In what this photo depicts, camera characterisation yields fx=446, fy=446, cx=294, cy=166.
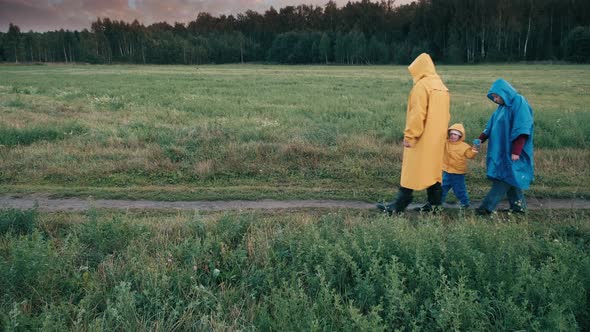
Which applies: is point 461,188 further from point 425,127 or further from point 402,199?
point 425,127

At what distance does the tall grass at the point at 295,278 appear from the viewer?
3994 millimetres

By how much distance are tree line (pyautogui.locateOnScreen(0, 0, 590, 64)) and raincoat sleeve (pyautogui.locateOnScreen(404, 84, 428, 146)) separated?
238 feet

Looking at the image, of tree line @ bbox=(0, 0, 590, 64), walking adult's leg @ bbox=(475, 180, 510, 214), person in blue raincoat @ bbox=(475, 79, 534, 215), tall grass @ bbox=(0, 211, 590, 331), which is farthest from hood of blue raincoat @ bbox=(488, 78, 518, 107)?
tree line @ bbox=(0, 0, 590, 64)

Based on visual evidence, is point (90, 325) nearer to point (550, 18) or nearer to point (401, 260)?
point (401, 260)

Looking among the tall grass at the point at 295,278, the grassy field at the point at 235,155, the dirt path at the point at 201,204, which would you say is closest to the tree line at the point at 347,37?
the grassy field at the point at 235,155

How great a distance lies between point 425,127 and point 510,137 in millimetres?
1452

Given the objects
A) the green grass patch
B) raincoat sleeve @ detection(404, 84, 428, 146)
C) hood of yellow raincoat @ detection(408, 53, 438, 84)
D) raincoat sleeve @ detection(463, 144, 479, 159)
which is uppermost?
hood of yellow raincoat @ detection(408, 53, 438, 84)

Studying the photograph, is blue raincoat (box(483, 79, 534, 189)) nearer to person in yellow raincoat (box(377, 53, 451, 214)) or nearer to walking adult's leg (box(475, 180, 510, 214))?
walking adult's leg (box(475, 180, 510, 214))

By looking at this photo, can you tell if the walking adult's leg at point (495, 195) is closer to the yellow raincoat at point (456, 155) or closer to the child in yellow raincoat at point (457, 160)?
the child in yellow raincoat at point (457, 160)

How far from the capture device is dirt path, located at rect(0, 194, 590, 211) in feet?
25.1

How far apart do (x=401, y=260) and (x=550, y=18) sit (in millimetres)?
87488

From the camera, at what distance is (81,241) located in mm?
5734

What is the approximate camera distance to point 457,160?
293 inches

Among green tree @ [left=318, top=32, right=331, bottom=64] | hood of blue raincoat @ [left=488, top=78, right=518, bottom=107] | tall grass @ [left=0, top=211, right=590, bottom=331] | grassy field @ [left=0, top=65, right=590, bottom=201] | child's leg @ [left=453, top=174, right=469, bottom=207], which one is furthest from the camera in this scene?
green tree @ [left=318, top=32, right=331, bottom=64]
